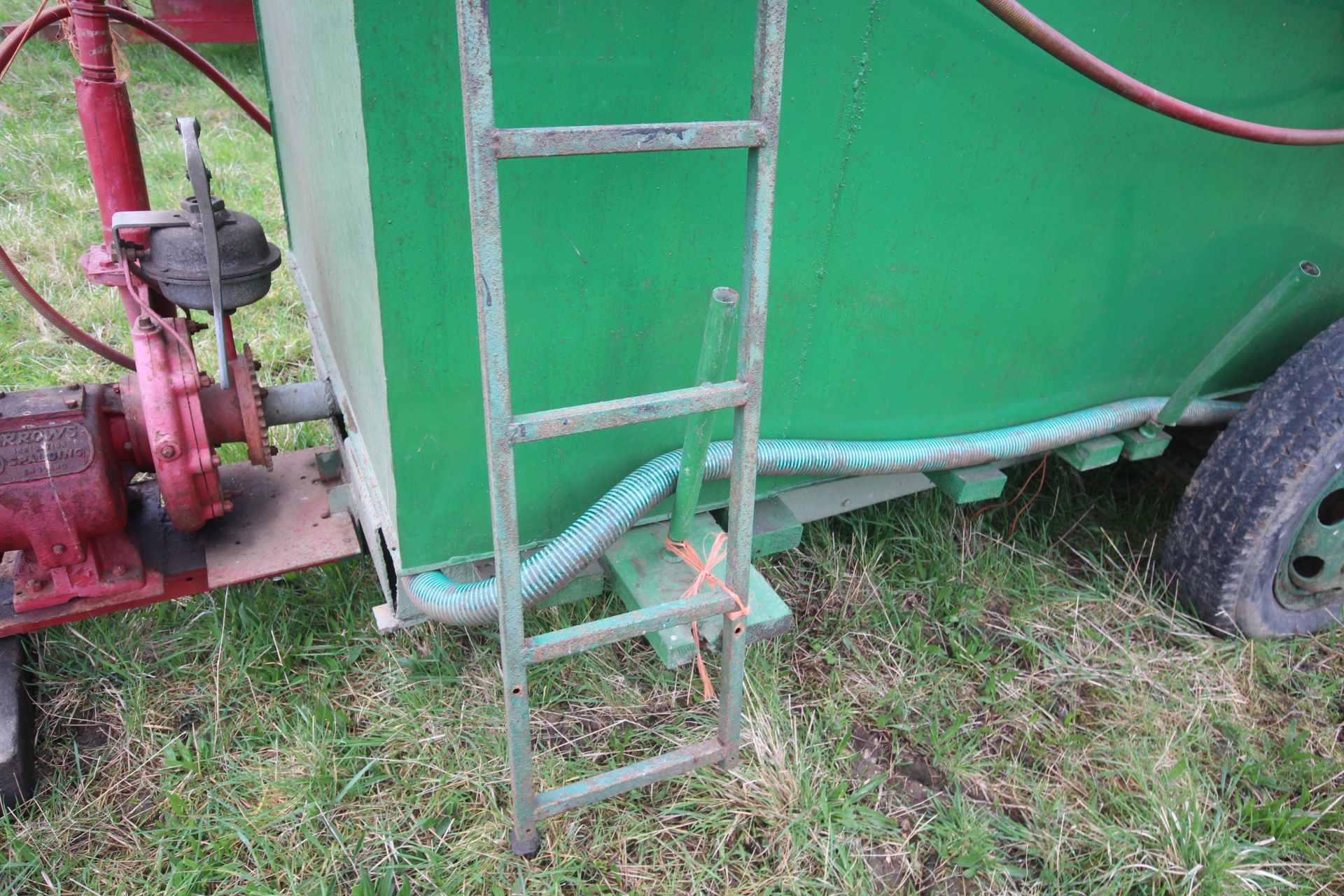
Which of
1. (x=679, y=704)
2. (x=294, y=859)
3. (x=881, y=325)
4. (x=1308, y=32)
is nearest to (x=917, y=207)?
(x=881, y=325)

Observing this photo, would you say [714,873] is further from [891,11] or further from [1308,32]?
[1308,32]

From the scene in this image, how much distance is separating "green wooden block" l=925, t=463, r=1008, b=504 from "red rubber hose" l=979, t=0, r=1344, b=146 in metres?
0.93

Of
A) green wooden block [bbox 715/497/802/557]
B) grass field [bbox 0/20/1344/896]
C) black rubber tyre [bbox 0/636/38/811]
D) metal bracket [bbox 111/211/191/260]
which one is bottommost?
grass field [bbox 0/20/1344/896]

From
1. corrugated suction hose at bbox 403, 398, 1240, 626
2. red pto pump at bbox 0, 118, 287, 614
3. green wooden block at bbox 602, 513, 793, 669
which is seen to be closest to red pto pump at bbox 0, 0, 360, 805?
red pto pump at bbox 0, 118, 287, 614

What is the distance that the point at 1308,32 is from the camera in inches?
84.3

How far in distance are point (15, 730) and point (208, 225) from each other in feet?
3.72

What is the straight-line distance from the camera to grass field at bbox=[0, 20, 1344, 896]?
1873mm

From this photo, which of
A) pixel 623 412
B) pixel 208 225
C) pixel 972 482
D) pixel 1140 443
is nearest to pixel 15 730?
pixel 208 225

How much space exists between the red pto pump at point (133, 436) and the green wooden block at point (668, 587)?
0.68 metres

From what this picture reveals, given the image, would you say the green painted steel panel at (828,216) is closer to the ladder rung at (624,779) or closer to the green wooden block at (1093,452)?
the green wooden block at (1093,452)

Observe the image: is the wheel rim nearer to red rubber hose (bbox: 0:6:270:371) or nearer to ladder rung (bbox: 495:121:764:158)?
ladder rung (bbox: 495:121:764:158)

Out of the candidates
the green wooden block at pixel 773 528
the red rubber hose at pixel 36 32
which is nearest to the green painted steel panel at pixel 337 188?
the red rubber hose at pixel 36 32

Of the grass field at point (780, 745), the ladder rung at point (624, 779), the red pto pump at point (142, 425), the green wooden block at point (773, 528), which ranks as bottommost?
the grass field at point (780, 745)

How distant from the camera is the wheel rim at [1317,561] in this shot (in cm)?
243
